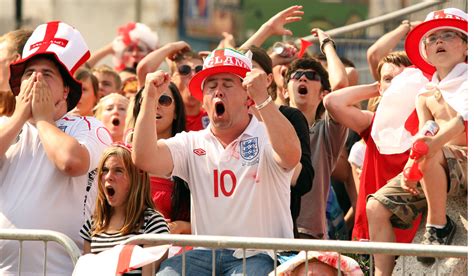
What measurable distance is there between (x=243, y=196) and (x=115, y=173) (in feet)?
2.64

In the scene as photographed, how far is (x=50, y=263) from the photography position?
7453mm

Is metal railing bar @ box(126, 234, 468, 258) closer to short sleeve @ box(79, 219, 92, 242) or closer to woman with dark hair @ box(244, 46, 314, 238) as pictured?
short sleeve @ box(79, 219, 92, 242)

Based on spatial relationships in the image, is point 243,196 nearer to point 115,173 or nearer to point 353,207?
→ point 115,173

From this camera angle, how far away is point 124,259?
6.94 meters

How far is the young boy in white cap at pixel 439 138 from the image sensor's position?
25.4 ft

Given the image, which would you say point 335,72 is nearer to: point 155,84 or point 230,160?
point 230,160

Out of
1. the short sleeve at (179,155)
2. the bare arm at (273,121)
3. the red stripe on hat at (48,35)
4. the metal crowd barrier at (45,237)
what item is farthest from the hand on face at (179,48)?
the metal crowd barrier at (45,237)

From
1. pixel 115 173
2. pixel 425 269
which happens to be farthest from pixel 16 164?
pixel 425 269

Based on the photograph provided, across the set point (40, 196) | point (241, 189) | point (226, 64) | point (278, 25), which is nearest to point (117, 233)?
point (40, 196)

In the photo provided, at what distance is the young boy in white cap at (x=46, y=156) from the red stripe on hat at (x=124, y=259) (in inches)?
23.7

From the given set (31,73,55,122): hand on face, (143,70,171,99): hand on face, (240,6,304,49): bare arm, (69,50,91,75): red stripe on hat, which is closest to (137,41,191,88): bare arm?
(240,6,304,49): bare arm

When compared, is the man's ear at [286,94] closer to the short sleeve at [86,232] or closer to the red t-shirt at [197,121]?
the red t-shirt at [197,121]

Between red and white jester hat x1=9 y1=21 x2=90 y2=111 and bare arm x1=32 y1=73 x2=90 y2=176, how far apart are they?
0.65 feet

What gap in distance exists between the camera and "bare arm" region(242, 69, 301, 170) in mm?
7246
